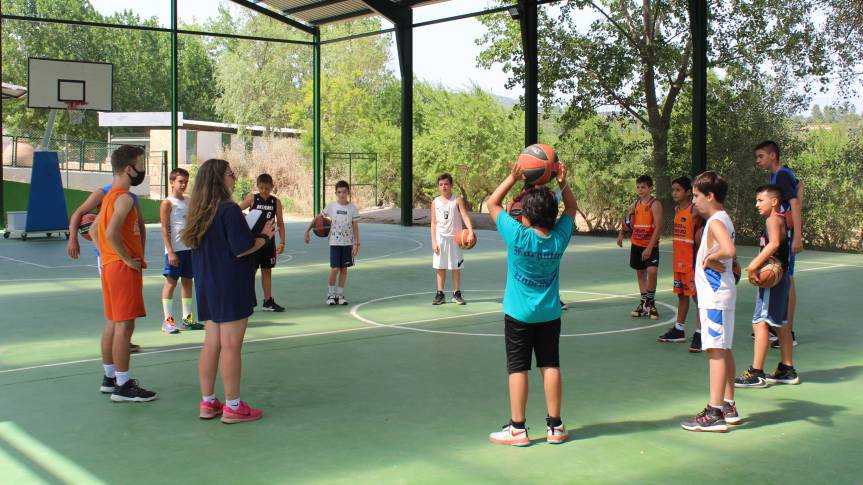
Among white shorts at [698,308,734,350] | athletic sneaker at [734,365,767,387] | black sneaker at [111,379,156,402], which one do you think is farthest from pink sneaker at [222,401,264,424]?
athletic sneaker at [734,365,767,387]

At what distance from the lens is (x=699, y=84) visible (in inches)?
702

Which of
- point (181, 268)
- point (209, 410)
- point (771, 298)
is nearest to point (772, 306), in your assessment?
point (771, 298)

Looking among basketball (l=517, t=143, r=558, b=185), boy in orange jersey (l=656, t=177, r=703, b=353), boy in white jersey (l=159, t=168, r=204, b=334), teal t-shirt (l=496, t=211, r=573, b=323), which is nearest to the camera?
teal t-shirt (l=496, t=211, r=573, b=323)

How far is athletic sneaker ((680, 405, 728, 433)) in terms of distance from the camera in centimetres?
534

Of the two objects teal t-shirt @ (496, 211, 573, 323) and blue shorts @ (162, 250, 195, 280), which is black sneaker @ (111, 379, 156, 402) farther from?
teal t-shirt @ (496, 211, 573, 323)

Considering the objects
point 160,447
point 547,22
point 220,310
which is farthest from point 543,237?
point 547,22

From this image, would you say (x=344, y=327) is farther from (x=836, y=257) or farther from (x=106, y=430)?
(x=836, y=257)

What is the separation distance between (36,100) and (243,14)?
123 ft

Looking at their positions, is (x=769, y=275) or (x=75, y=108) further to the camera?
(x=75, y=108)

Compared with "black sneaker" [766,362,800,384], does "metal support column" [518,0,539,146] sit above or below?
above

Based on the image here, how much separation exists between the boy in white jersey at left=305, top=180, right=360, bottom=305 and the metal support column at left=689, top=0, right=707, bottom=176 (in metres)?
9.67

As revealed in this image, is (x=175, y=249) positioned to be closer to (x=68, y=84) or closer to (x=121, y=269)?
(x=121, y=269)

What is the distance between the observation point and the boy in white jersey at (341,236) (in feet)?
34.2

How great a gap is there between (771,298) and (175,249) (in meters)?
5.36
